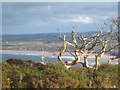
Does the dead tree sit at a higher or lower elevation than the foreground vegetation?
higher

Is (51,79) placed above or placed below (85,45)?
below

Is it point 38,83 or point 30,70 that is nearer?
point 38,83

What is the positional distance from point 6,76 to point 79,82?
2.88 m

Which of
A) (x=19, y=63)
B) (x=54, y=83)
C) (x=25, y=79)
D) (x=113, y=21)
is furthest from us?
(x=113, y=21)

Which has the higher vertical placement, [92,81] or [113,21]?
[113,21]

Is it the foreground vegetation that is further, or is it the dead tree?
the dead tree

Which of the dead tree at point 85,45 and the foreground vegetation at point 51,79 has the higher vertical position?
the dead tree at point 85,45

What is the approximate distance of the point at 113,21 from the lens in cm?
2214

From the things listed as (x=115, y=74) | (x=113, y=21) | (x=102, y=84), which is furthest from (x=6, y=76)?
(x=113, y=21)

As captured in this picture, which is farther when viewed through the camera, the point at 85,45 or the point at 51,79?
the point at 85,45

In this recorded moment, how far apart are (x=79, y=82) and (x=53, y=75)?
106 cm

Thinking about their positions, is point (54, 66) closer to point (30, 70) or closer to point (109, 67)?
point (30, 70)

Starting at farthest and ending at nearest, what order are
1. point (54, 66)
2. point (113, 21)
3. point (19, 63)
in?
point (113, 21) < point (19, 63) < point (54, 66)

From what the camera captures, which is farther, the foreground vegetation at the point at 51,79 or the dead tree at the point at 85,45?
the dead tree at the point at 85,45
